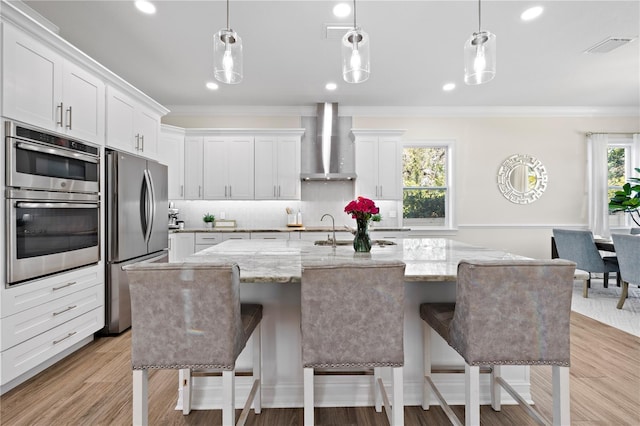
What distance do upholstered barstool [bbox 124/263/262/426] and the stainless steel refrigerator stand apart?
2.03 m

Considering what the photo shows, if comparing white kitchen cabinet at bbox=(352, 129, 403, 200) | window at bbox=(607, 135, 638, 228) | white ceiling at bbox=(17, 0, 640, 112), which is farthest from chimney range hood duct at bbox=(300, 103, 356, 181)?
window at bbox=(607, 135, 638, 228)

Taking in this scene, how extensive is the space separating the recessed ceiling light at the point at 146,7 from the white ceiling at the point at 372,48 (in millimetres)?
58

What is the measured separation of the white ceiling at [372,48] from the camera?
2.84m

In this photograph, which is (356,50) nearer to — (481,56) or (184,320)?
(481,56)

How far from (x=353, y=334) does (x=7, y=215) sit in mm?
2242

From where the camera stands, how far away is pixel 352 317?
138cm

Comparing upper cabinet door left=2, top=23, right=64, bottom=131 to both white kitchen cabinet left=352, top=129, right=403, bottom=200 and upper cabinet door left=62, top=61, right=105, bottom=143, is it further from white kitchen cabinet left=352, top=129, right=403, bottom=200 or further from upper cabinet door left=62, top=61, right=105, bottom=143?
white kitchen cabinet left=352, top=129, right=403, bottom=200

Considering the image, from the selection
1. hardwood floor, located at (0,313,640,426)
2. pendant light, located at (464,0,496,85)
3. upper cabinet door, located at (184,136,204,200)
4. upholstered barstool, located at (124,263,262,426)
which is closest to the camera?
upholstered barstool, located at (124,263,262,426)

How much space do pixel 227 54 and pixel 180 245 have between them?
344 centimetres

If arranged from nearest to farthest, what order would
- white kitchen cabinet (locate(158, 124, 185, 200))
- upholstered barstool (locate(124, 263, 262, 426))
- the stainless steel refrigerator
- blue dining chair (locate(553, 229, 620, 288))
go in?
upholstered barstool (locate(124, 263, 262, 426)), the stainless steel refrigerator, blue dining chair (locate(553, 229, 620, 288)), white kitchen cabinet (locate(158, 124, 185, 200))

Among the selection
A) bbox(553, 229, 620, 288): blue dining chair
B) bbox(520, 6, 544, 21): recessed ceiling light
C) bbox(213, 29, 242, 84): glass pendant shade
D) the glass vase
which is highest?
bbox(520, 6, 544, 21): recessed ceiling light

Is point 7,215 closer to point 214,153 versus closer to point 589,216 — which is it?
point 214,153

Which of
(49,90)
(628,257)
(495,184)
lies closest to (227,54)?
(49,90)

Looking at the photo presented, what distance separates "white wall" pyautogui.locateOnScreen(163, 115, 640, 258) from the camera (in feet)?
18.1
